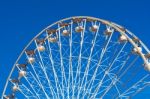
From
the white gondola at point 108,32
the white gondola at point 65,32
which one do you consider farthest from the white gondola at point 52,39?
the white gondola at point 108,32

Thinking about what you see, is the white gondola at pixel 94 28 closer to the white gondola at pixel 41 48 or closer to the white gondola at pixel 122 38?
the white gondola at pixel 122 38

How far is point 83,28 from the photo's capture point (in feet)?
102

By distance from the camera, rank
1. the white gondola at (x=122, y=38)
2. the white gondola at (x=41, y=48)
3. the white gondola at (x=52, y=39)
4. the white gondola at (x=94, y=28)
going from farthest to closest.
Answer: the white gondola at (x=41, y=48)
the white gondola at (x=52, y=39)
the white gondola at (x=94, y=28)
the white gondola at (x=122, y=38)

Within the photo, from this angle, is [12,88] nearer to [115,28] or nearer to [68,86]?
[68,86]

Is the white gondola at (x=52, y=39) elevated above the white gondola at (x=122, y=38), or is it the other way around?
the white gondola at (x=52, y=39)

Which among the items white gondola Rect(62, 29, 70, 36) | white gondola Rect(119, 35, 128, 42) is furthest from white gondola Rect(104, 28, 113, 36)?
white gondola Rect(62, 29, 70, 36)

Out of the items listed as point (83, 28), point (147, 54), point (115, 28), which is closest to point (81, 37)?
point (83, 28)

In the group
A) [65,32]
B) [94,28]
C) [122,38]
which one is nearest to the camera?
[122,38]

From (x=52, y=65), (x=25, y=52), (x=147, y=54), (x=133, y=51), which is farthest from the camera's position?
(x=25, y=52)

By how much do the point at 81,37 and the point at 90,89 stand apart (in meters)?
3.97

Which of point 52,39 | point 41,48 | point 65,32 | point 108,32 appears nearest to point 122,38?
point 108,32

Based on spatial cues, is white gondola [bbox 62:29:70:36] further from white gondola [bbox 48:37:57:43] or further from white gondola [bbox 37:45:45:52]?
white gondola [bbox 37:45:45:52]

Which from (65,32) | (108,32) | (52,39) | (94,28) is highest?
(52,39)

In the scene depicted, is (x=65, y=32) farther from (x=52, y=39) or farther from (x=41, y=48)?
(x=41, y=48)
